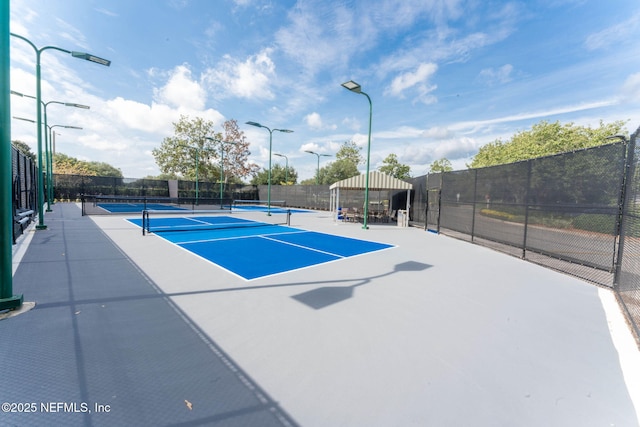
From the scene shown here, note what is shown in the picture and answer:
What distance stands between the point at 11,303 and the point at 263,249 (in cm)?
544

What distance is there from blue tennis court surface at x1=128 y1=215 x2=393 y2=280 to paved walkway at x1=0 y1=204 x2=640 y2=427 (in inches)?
38.3

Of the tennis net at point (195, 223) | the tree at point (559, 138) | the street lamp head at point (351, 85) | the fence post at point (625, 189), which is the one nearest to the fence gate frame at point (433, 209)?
the street lamp head at point (351, 85)

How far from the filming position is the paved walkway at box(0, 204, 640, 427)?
227 centimetres

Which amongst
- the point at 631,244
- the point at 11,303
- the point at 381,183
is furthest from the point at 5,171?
the point at 381,183

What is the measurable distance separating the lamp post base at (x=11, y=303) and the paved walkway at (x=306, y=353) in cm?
25

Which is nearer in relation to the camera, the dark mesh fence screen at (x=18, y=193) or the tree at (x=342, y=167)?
the dark mesh fence screen at (x=18, y=193)

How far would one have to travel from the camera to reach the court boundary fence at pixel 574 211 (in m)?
4.96

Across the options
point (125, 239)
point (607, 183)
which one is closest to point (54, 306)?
point (125, 239)

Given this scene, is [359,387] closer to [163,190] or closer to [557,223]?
[557,223]

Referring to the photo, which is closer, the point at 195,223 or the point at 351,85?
the point at 351,85

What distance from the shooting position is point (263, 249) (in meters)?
8.73

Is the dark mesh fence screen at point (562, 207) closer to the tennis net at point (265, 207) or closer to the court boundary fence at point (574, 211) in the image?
the court boundary fence at point (574, 211)

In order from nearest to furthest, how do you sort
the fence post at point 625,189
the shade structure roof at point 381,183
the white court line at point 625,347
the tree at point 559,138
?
the white court line at point 625,347
the fence post at point 625,189
the shade structure roof at point 381,183
the tree at point 559,138

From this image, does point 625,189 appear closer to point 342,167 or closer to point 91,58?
point 91,58
